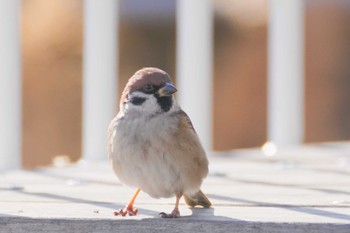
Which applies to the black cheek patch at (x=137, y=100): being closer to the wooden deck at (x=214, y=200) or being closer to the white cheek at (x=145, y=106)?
the white cheek at (x=145, y=106)

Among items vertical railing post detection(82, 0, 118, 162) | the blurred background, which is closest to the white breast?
vertical railing post detection(82, 0, 118, 162)

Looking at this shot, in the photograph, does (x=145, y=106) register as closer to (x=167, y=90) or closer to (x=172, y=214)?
(x=167, y=90)

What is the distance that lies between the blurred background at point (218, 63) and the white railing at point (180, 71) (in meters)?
2.14

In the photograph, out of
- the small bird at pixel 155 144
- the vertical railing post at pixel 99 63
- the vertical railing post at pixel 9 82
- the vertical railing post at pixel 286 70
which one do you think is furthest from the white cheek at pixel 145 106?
the vertical railing post at pixel 286 70

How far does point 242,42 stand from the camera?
24.7 feet

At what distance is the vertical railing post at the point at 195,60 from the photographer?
466 centimetres

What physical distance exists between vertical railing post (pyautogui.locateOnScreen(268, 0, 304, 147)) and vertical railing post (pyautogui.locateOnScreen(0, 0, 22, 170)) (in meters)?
1.43

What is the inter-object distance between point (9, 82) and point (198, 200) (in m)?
1.43

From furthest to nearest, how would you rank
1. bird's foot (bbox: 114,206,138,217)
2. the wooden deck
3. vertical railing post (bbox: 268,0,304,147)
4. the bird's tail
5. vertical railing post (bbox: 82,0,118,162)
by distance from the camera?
vertical railing post (bbox: 268,0,304,147), vertical railing post (bbox: 82,0,118,162), the bird's tail, bird's foot (bbox: 114,206,138,217), the wooden deck

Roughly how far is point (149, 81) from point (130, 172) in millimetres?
258

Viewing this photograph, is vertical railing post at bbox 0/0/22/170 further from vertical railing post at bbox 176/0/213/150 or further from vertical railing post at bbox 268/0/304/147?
vertical railing post at bbox 268/0/304/147

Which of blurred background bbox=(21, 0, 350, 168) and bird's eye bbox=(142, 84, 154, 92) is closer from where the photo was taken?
bird's eye bbox=(142, 84, 154, 92)

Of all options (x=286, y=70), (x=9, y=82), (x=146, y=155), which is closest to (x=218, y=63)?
(x=286, y=70)

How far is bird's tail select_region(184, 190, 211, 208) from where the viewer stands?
2859 mm
